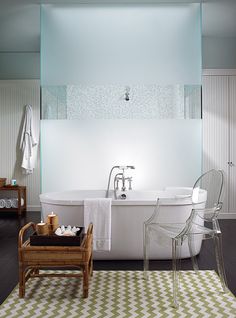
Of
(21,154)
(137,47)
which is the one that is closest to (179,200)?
(137,47)

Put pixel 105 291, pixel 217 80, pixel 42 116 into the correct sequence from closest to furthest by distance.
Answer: pixel 105 291 < pixel 42 116 < pixel 217 80

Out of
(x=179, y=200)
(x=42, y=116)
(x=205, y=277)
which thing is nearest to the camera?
(x=205, y=277)

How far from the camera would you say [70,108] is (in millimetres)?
4625

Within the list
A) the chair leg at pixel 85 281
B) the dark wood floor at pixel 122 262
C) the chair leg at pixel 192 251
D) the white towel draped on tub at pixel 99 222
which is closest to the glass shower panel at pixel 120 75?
the dark wood floor at pixel 122 262

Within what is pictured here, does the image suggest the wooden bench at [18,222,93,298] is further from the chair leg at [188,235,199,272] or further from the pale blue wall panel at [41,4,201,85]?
the pale blue wall panel at [41,4,201,85]

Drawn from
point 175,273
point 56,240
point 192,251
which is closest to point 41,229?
point 56,240

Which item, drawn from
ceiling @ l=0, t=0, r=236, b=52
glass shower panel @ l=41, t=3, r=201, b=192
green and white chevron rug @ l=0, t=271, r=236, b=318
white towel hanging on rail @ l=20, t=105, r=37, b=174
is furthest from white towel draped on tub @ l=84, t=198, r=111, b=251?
white towel hanging on rail @ l=20, t=105, r=37, b=174

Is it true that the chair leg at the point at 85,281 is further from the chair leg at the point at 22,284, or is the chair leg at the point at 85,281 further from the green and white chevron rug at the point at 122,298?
the chair leg at the point at 22,284

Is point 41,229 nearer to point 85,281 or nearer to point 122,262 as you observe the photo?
point 85,281

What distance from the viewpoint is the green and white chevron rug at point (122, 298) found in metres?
2.51

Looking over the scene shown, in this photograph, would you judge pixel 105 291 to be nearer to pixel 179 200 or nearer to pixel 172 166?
pixel 179 200

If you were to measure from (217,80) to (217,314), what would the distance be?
407 cm

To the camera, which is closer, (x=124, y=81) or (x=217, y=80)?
(x=124, y=81)

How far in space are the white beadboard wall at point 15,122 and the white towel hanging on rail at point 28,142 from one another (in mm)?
98
